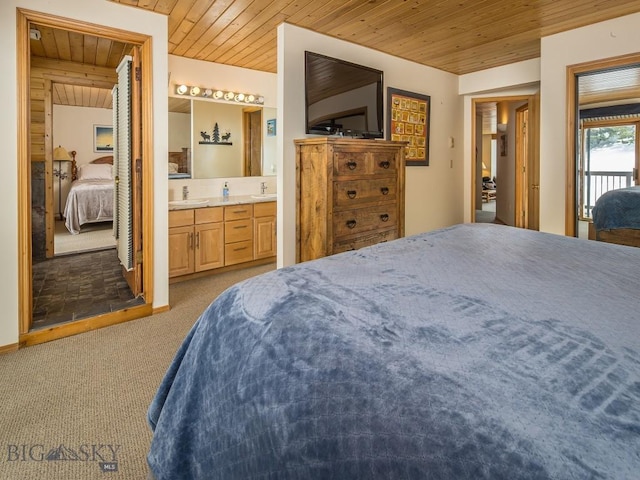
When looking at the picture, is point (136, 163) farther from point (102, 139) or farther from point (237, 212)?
point (102, 139)

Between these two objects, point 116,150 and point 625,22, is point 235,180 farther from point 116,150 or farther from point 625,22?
point 625,22

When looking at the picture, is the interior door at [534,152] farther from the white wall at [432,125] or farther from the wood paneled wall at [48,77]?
the wood paneled wall at [48,77]

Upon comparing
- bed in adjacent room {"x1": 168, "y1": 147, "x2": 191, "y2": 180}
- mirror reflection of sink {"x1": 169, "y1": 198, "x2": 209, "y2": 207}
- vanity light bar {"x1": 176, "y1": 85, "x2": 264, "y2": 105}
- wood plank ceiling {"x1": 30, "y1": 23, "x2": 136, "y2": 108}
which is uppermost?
wood plank ceiling {"x1": 30, "y1": 23, "x2": 136, "y2": 108}

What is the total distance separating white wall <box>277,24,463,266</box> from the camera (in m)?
3.44

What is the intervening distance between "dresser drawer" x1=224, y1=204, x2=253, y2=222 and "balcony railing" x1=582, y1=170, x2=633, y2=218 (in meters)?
3.98

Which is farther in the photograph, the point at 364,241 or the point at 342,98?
the point at 342,98

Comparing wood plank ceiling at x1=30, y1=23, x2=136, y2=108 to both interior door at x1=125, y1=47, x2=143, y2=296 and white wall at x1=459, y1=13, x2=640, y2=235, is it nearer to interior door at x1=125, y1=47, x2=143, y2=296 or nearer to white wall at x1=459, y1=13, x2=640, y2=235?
interior door at x1=125, y1=47, x2=143, y2=296

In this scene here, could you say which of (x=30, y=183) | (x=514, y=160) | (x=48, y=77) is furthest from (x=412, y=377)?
(x=514, y=160)

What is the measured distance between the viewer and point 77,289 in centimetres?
372

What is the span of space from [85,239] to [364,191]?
4.72 m

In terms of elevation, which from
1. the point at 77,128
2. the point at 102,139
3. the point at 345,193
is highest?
the point at 77,128

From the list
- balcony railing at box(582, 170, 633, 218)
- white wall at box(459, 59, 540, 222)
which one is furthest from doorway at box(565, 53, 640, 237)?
white wall at box(459, 59, 540, 222)

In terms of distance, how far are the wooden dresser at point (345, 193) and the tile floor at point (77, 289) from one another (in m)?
1.59

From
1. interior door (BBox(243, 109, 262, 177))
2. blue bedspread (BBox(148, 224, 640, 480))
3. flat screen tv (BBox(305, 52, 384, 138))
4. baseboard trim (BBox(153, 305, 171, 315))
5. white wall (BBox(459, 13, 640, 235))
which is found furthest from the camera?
interior door (BBox(243, 109, 262, 177))
